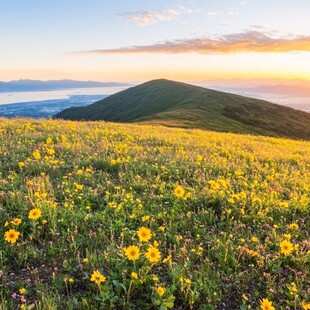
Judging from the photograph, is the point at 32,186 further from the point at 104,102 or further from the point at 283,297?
the point at 104,102

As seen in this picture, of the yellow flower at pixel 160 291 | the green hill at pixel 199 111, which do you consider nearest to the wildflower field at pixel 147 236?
the yellow flower at pixel 160 291

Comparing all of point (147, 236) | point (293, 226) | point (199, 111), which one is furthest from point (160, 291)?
point (199, 111)

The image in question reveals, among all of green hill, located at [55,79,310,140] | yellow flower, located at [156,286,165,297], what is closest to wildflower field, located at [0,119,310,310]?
yellow flower, located at [156,286,165,297]

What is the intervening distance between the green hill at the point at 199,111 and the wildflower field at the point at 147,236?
37.1m

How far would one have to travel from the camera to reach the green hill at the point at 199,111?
2344 inches

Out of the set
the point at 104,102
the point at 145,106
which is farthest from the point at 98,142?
the point at 104,102

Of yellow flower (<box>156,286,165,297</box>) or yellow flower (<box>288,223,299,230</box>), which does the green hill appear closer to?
yellow flower (<box>288,223,299,230</box>)

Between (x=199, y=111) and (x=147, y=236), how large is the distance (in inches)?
2562

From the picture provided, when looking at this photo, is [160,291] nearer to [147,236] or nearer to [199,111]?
[147,236]

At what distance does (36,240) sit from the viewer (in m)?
6.19

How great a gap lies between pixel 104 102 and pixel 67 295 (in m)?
139

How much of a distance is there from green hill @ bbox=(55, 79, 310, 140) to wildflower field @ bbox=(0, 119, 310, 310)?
3712 cm

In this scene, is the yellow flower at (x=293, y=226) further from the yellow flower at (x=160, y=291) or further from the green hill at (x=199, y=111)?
the green hill at (x=199, y=111)

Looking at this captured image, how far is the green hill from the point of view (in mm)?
59531
